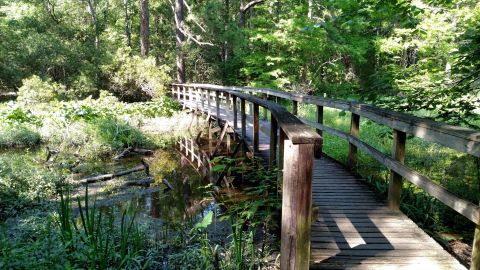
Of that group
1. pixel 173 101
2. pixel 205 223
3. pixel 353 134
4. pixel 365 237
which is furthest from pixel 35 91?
pixel 365 237

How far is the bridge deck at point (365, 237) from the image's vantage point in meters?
2.98

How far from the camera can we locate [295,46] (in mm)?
19750

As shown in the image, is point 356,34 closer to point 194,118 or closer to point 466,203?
point 194,118

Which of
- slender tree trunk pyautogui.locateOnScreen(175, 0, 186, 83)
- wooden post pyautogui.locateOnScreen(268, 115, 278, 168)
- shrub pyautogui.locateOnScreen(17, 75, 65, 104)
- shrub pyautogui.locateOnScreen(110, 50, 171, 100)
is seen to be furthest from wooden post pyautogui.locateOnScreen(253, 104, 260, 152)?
slender tree trunk pyautogui.locateOnScreen(175, 0, 186, 83)

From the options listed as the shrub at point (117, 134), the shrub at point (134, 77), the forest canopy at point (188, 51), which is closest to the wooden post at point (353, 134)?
the shrub at point (117, 134)

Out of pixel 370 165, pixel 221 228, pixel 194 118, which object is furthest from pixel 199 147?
pixel 221 228

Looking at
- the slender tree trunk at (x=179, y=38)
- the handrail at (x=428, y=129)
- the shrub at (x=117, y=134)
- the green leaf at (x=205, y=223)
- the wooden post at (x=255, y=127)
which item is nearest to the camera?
the handrail at (x=428, y=129)

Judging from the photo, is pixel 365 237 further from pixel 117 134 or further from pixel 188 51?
pixel 188 51

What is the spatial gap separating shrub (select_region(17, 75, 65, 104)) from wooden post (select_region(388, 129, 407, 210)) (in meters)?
15.9

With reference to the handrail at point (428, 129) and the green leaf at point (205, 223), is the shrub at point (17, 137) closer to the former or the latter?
the green leaf at point (205, 223)

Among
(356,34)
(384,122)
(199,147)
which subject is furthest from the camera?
(356,34)

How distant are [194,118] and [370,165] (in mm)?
8718

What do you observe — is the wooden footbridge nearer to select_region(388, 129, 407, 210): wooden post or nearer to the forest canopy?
select_region(388, 129, 407, 210): wooden post

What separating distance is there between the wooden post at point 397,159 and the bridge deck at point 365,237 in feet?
Result: 0.40
